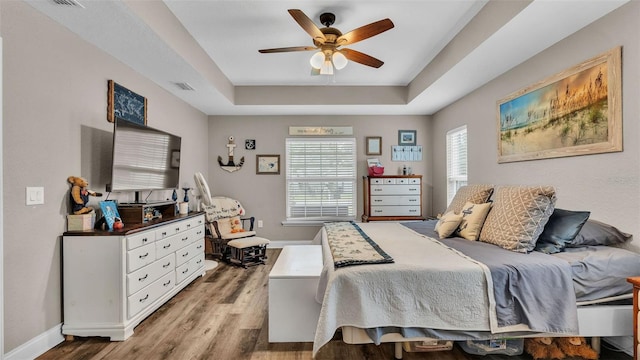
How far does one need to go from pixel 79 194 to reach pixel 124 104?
106 cm

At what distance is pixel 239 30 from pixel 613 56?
9.75 feet

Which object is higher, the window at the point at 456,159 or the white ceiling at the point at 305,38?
the white ceiling at the point at 305,38

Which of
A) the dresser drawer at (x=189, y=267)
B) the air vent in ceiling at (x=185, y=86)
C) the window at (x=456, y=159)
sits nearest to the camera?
the dresser drawer at (x=189, y=267)

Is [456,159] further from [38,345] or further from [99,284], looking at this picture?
[38,345]

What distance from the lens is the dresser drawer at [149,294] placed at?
7.57 ft

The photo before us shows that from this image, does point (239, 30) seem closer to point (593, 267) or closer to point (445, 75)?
point (445, 75)

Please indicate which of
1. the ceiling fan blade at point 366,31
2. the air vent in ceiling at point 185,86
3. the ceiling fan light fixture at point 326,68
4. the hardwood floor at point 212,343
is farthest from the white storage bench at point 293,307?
the air vent in ceiling at point 185,86

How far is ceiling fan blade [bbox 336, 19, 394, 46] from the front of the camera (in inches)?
87.4

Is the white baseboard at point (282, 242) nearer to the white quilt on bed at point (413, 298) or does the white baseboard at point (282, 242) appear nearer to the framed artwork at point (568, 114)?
the framed artwork at point (568, 114)

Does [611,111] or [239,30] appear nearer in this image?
[611,111]

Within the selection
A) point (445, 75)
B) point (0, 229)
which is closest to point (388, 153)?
point (445, 75)

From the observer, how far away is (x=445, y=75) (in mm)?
3295

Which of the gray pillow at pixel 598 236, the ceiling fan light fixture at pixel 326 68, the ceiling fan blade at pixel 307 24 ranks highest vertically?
the ceiling fan blade at pixel 307 24

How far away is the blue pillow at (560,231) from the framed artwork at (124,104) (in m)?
3.48
